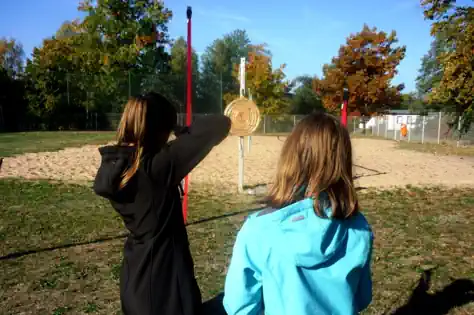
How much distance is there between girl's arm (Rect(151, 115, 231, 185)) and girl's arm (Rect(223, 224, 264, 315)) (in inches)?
22.6

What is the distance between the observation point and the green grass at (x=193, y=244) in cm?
386

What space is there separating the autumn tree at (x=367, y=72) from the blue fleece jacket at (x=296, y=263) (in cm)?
3930

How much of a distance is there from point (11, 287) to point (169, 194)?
2960 mm

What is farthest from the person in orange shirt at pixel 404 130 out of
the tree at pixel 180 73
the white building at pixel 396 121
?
the tree at pixel 180 73

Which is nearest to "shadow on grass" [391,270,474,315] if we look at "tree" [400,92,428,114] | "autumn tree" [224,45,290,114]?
"autumn tree" [224,45,290,114]

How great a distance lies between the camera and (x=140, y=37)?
41312 millimetres

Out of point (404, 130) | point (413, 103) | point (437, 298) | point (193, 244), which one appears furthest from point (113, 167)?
point (413, 103)

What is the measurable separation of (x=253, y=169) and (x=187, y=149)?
1018 centimetres

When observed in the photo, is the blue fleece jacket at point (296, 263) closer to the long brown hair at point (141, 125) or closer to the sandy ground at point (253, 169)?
the long brown hair at point (141, 125)

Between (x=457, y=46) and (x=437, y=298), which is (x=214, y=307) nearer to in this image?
(x=437, y=298)

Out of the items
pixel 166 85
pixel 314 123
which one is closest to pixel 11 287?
pixel 314 123

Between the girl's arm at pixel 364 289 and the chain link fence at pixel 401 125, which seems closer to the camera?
the girl's arm at pixel 364 289

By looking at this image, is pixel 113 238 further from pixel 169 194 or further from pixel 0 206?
pixel 169 194

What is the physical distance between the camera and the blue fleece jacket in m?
1.40
